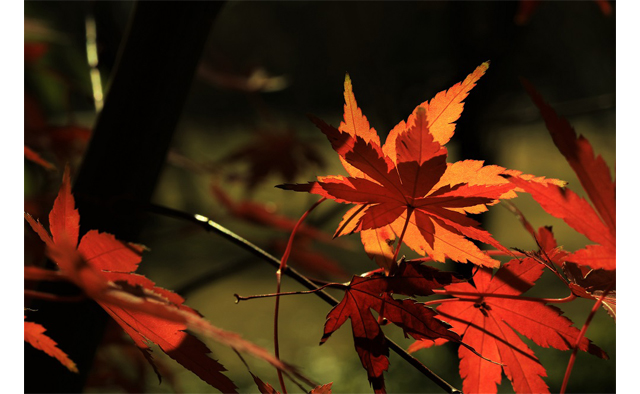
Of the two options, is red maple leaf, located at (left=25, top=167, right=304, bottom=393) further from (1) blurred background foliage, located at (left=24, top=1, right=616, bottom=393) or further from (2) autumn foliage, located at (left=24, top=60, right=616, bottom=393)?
(1) blurred background foliage, located at (left=24, top=1, right=616, bottom=393)

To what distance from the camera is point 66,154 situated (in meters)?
0.82

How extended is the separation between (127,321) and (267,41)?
4.90m

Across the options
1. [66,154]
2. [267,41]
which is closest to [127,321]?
[66,154]

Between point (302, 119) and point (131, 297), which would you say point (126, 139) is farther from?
point (302, 119)

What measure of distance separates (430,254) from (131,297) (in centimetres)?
15

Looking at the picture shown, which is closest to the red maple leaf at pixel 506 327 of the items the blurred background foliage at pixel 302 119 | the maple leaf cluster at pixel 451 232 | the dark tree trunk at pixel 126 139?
the maple leaf cluster at pixel 451 232

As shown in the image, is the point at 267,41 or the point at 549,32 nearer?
the point at 549,32

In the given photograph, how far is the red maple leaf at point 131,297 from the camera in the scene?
177mm

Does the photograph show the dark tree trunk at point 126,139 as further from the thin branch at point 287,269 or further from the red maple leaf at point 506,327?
the red maple leaf at point 506,327

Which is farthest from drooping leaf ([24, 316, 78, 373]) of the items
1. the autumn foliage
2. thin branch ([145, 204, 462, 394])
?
thin branch ([145, 204, 462, 394])

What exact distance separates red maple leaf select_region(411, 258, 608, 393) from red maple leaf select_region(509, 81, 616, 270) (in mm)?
55

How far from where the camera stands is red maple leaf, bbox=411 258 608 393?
275mm

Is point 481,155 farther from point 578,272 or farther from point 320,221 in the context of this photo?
point 578,272

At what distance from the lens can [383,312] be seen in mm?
250
